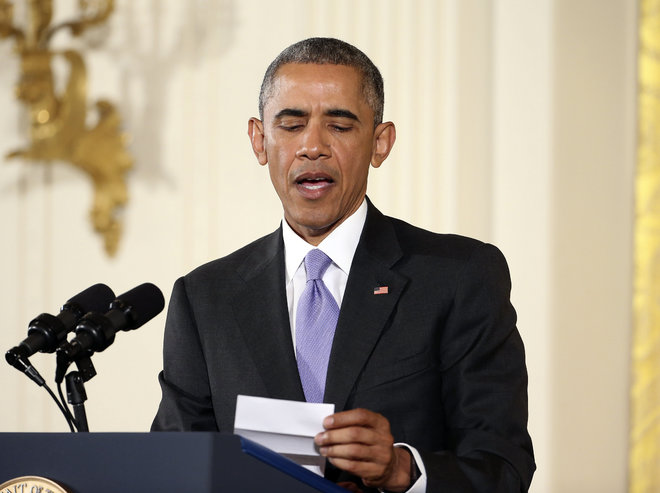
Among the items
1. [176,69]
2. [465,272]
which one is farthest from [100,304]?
[176,69]

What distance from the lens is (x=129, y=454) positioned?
1397 millimetres

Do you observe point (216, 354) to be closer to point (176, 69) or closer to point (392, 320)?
point (392, 320)

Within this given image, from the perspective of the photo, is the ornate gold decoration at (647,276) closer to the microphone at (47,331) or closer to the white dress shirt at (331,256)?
the white dress shirt at (331,256)

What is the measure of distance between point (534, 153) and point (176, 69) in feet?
4.81

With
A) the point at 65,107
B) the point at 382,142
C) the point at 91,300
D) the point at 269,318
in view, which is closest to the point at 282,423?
the point at 91,300

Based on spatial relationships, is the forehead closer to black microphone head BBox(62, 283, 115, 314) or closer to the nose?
the nose

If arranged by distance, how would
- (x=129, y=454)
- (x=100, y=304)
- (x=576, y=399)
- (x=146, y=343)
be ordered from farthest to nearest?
(x=146, y=343), (x=576, y=399), (x=100, y=304), (x=129, y=454)

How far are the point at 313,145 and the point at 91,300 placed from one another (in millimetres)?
579

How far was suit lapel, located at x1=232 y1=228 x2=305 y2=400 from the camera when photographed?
2107mm

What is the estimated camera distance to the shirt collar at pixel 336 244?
2246 mm

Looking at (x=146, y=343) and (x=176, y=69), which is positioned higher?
(x=176, y=69)

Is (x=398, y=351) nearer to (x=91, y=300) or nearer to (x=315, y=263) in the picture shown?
(x=315, y=263)

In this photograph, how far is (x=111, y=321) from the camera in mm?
1806

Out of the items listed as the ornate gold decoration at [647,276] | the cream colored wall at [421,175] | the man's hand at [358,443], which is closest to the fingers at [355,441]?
the man's hand at [358,443]
